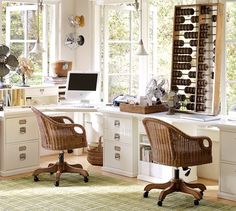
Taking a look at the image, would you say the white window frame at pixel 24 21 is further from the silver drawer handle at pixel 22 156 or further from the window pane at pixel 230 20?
the window pane at pixel 230 20

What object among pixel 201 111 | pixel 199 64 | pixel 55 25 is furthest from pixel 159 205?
pixel 55 25

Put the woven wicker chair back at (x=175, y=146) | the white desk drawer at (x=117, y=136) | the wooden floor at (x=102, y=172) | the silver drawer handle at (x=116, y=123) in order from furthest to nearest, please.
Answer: the silver drawer handle at (x=116, y=123)
the white desk drawer at (x=117, y=136)
the wooden floor at (x=102, y=172)
the woven wicker chair back at (x=175, y=146)

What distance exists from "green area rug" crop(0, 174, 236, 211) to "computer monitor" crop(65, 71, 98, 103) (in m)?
1.12

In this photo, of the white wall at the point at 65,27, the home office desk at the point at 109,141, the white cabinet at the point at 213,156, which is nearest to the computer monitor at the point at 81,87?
the home office desk at the point at 109,141

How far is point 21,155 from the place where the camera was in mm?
5984

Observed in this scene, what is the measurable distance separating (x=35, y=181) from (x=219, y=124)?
2.09 m

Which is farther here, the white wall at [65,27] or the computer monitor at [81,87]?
the white wall at [65,27]

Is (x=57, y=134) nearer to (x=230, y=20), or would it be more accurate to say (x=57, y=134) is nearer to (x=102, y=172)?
(x=102, y=172)

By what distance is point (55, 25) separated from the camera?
23.3ft

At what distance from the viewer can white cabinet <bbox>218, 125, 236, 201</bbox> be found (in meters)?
4.90

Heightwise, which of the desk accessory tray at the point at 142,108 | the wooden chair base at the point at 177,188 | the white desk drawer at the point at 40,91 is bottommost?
the wooden chair base at the point at 177,188

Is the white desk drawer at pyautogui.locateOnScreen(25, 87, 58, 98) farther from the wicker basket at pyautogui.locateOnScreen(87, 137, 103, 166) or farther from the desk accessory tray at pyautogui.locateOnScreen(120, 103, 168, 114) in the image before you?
the desk accessory tray at pyautogui.locateOnScreen(120, 103, 168, 114)

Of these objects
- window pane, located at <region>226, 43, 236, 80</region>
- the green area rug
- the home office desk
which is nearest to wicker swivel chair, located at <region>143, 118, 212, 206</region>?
the green area rug

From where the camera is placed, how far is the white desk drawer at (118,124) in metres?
5.76
